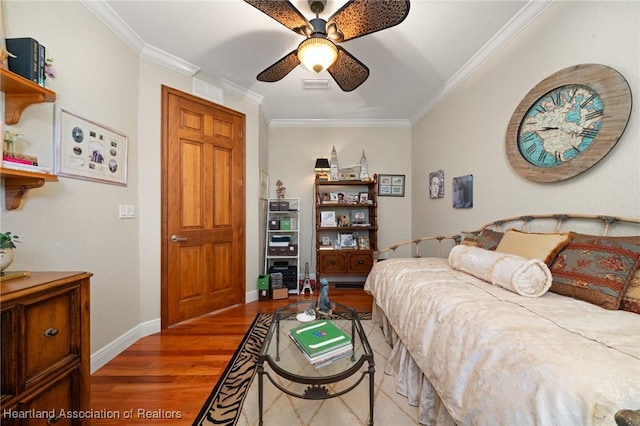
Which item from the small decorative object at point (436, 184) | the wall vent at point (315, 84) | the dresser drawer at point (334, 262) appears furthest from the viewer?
the dresser drawer at point (334, 262)

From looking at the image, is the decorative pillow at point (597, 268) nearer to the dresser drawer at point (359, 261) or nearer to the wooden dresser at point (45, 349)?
the dresser drawer at point (359, 261)

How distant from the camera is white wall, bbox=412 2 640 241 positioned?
4.09 feet

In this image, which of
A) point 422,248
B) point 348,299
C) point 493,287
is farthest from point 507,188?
point 348,299

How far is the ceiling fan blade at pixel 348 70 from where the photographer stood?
1728 mm

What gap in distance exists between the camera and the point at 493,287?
1366mm

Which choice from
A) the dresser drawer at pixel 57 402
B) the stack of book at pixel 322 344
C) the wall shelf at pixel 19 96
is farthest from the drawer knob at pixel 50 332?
the wall shelf at pixel 19 96

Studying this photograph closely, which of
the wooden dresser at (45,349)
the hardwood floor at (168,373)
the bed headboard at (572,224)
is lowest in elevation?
the hardwood floor at (168,373)

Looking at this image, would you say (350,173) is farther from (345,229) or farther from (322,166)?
(345,229)

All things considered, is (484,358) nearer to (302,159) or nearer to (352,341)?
(352,341)

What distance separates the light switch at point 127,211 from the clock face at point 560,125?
11.1 feet

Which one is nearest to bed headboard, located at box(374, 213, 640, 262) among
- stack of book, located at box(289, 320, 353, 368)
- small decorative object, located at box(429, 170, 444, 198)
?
small decorative object, located at box(429, 170, 444, 198)

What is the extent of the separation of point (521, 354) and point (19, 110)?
258 cm

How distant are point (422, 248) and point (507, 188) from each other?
1.56 metres

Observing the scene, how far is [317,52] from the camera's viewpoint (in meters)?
1.53
